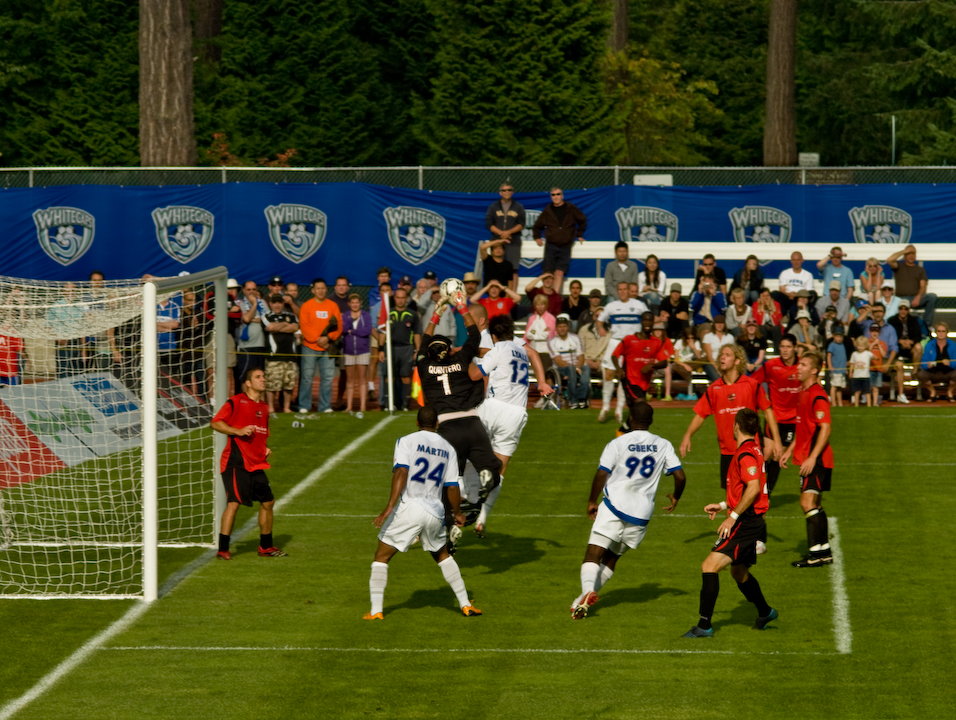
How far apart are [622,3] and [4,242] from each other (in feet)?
104

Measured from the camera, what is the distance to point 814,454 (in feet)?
43.7

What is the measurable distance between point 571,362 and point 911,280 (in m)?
7.04

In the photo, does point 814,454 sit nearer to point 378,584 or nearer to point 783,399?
point 783,399

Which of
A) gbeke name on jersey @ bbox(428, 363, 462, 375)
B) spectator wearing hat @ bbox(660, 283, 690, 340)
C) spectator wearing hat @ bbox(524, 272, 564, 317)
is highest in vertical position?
spectator wearing hat @ bbox(524, 272, 564, 317)

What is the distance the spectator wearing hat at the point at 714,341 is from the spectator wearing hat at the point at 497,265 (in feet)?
11.9

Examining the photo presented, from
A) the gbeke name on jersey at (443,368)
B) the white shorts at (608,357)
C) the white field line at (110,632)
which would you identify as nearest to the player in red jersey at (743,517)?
the gbeke name on jersey at (443,368)

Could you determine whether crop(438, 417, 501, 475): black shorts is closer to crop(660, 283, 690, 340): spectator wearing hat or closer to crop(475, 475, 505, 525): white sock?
crop(475, 475, 505, 525): white sock

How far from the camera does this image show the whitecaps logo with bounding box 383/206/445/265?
2631cm

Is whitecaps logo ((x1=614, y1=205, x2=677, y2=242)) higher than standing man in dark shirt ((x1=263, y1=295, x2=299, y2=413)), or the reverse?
whitecaps logo ((x1=614, y1=205, x2=677, y2=242))

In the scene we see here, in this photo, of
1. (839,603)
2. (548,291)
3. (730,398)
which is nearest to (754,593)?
(839,603)

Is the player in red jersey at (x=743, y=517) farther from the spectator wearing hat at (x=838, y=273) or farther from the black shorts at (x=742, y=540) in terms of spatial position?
the spectator wearing hat at (x=838, y=273)

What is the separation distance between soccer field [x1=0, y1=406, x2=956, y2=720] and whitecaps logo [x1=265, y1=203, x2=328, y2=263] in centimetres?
1007

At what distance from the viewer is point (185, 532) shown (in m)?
15.4

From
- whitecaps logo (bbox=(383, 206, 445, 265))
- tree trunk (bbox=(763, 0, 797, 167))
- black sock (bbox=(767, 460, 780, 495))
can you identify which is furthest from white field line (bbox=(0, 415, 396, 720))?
tree trunk (bbox=(763, 0, 797, 167))
